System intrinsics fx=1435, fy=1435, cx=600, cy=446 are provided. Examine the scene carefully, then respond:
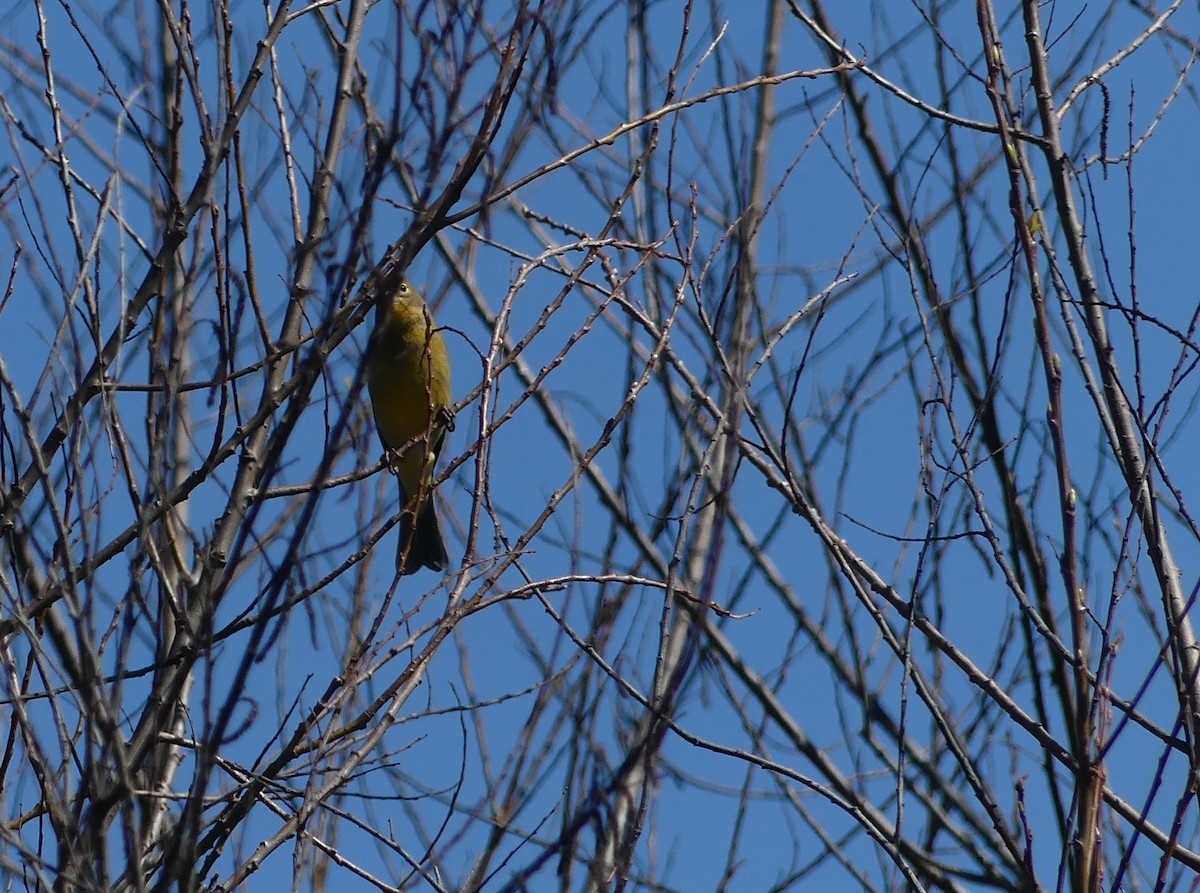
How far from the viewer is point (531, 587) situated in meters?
2.45

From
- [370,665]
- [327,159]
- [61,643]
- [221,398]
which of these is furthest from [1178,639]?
[61,643]

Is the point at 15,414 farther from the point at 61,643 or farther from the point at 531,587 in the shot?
the point at 61,643

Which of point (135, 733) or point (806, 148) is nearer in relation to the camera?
point (135, 733)

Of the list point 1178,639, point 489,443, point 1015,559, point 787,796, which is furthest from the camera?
point 787,796

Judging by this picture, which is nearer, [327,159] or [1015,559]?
[327,159]

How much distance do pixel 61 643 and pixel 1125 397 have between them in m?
2.67

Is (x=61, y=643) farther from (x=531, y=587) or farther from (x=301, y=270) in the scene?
(x=531, y=587)

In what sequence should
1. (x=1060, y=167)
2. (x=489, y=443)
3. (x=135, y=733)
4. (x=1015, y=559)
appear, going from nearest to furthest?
(x=135, y=733) → (x=489, y=443) → (x=1060, y=167) → (x=1015, y=559)

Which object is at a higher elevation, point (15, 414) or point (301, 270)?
point (301, 270)

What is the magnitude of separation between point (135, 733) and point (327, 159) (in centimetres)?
118

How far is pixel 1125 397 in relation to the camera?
107 inches

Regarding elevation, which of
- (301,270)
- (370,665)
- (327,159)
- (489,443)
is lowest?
(370,665)

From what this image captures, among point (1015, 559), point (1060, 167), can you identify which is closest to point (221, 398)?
point (1060, 167)

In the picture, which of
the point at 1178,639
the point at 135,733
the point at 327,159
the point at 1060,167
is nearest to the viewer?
the point at 135,733
